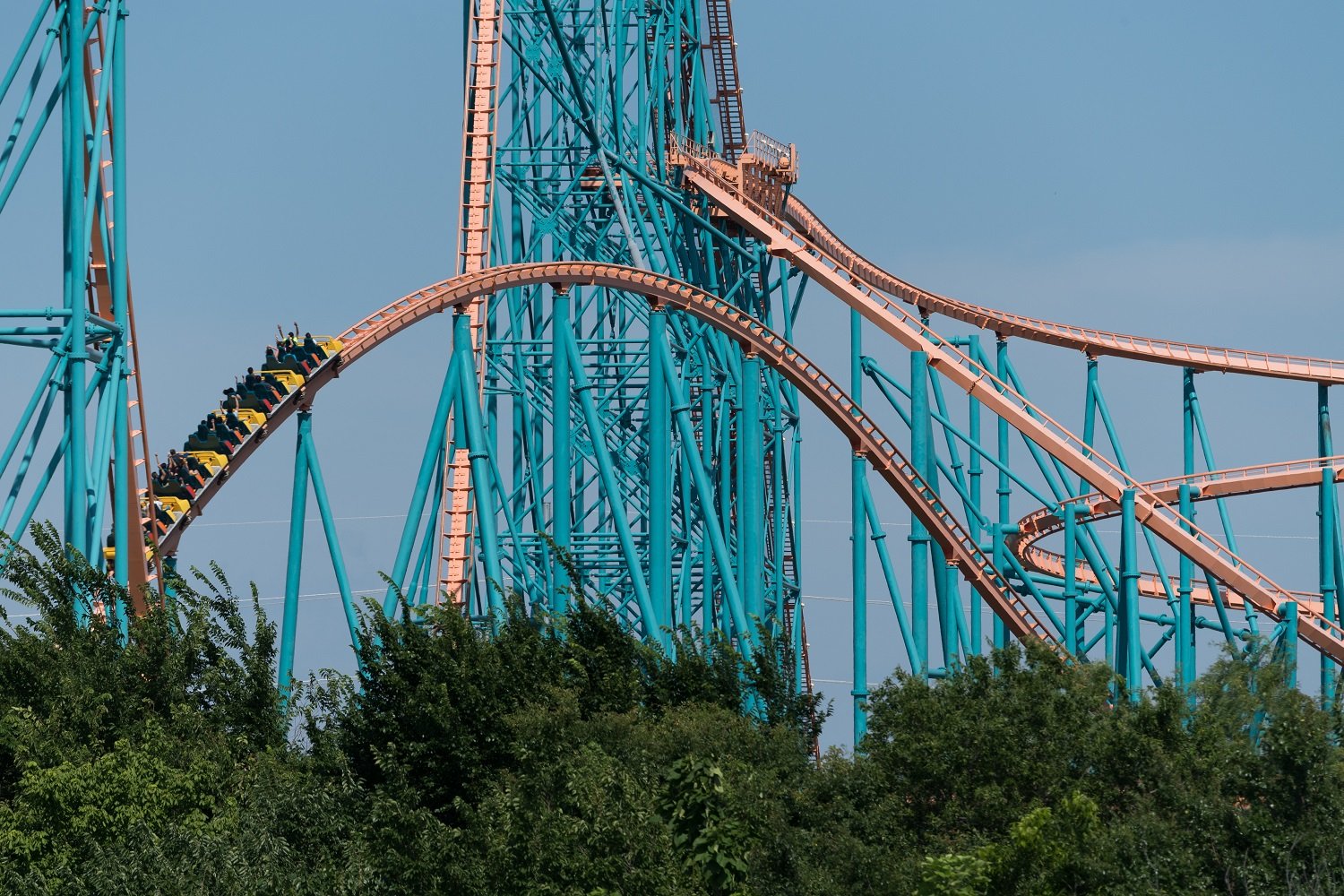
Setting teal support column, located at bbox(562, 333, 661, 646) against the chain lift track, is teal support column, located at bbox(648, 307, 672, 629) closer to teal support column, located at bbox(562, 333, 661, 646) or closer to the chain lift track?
teal support column, located at bbox(562, 333, 661, 646)

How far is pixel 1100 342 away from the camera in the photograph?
24.5 m

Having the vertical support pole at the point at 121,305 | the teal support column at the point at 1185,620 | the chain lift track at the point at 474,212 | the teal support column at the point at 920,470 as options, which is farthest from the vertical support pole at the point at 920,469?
the vertical support pole at the point at 121,305

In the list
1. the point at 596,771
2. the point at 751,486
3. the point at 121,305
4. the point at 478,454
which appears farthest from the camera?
the point at 751,486

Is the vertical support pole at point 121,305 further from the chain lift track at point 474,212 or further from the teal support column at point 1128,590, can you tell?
the teal support column at point 1128,590

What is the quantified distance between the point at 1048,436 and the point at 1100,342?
488 cm

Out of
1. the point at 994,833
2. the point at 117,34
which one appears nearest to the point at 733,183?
the point at 117,34

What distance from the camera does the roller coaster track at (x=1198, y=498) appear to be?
21812mm

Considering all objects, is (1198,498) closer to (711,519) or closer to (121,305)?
(711,519)

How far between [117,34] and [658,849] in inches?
280

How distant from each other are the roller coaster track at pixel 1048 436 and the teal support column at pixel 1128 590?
A: 18 cm

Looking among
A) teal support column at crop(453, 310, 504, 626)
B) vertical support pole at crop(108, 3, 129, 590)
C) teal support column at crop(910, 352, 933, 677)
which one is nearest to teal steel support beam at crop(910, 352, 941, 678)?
teal support column at crop(910, 352, 933, 677)

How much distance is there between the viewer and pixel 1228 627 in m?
21.0

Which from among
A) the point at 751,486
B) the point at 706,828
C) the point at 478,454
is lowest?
the point at 706,828

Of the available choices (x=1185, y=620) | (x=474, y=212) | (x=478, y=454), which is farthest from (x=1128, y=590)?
(x=474, y=212)
